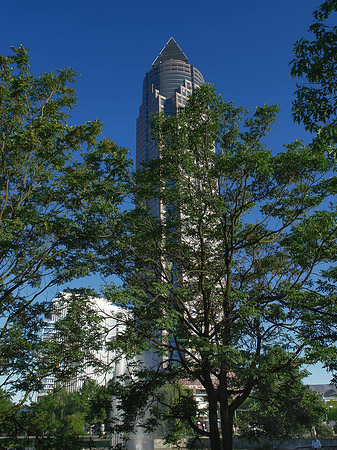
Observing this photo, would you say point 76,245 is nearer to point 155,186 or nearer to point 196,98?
point 155,186

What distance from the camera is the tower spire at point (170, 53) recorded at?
129 m

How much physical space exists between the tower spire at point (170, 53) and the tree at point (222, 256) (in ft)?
426

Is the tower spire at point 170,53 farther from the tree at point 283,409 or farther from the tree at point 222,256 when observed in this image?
the tree at point 283,409

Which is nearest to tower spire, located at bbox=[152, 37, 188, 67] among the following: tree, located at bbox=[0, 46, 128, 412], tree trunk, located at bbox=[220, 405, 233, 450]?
tree, located at bbox=[0, 46, 128, 412]

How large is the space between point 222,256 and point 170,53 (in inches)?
5389

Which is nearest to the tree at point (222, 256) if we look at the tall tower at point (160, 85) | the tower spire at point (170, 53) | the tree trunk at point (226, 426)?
the tree trunk at point (226, 426)

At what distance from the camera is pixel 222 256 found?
456 inches

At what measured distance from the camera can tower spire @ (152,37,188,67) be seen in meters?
129

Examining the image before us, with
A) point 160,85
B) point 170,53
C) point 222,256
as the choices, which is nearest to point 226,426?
point 222,256

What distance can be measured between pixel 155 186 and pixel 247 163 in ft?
11.6

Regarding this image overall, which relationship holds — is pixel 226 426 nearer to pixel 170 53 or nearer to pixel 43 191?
pixel 43 191

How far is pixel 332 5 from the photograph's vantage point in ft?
17.9

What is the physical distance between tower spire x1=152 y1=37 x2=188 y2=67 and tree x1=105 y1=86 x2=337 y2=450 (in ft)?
426

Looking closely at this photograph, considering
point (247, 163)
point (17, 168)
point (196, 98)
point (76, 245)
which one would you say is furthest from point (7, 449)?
point (196, 98)
